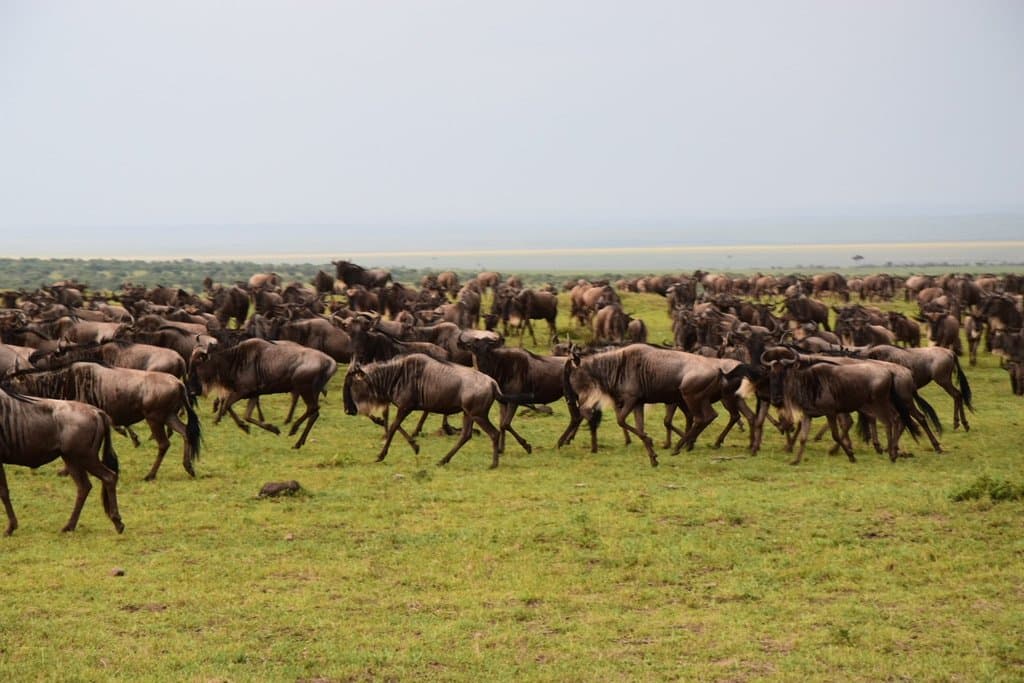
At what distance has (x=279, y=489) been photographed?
45.3 ft

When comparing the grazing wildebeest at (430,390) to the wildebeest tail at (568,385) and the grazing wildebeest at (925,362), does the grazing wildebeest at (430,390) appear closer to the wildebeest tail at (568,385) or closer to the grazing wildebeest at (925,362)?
the wildebeest tail at (568,385)

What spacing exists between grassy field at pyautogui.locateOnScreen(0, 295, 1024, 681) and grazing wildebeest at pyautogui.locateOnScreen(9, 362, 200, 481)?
87cm

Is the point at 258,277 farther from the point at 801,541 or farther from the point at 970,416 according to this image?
the point at 801,541

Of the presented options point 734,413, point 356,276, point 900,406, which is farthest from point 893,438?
point 356,276

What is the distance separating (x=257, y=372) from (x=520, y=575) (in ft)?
28.3

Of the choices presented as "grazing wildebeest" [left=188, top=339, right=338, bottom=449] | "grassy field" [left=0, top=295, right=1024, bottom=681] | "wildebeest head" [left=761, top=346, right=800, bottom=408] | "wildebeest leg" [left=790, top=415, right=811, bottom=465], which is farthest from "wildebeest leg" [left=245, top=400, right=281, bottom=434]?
"wildebeest leg" [left=790, top=415, right=811, bottom=465]

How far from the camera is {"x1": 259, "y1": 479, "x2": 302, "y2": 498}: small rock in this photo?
1377 cm

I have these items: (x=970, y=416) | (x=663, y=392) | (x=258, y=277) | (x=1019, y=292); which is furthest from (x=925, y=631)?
(x=1019, y=292)

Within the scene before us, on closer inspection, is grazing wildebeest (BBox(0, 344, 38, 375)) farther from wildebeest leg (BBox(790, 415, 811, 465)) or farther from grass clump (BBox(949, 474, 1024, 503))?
grass clump (BBox(949, 474, 1024, 503))

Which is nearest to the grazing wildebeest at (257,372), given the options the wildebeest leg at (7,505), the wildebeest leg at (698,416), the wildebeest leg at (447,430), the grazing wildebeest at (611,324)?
the wildebeest leg at (447,430)

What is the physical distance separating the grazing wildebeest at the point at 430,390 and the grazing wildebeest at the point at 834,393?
4018 mm

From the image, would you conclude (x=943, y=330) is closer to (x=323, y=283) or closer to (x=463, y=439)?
(x=463, y=439)

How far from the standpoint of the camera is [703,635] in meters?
9.11

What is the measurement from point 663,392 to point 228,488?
6475 millimetres
